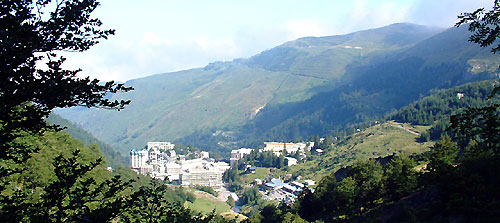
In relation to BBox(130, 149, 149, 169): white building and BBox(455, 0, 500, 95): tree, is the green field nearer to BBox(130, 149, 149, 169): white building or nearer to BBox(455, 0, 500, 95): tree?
BBox(130, 149, 149, 169): white building

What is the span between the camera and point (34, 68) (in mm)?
10203

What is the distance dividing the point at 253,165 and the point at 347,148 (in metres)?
28.6

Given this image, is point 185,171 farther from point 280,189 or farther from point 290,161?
point 280,189

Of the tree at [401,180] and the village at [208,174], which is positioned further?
the village at [208,174]

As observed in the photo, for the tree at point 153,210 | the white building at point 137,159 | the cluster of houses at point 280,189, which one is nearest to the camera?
the tree at point 153,210

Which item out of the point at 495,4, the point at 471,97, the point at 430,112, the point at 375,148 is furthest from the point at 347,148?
the point at 495,4

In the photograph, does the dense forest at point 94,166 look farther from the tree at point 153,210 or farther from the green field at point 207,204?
the green field at point 207,204

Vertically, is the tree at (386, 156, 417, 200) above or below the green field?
above

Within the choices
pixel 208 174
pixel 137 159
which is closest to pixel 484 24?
pixel 208 174

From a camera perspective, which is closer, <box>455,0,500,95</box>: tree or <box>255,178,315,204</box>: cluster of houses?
<box>455,0,500,95</box>: tree

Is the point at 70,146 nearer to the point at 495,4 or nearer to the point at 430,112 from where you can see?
the point at 495,4

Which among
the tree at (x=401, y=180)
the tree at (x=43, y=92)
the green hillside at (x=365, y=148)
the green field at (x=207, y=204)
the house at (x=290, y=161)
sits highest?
the tree at (x=43, y=92)

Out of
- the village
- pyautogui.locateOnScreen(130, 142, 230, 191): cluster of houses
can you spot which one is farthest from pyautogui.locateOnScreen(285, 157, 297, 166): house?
pyautogui.locateOnScreen(130, 142, 230, 191): cluster of houses

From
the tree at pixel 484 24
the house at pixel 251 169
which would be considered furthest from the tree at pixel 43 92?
the house at pixel 251 169
